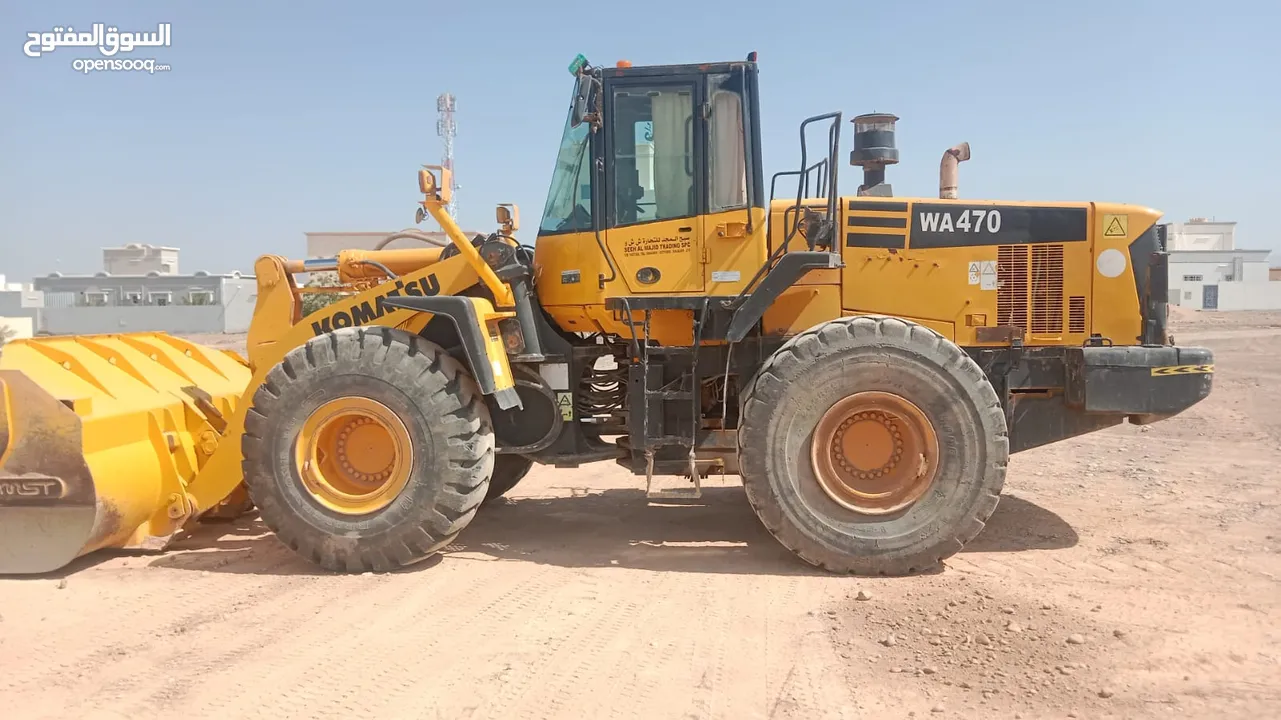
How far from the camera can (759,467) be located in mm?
5332

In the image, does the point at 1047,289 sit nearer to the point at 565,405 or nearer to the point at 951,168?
the point at 951,168

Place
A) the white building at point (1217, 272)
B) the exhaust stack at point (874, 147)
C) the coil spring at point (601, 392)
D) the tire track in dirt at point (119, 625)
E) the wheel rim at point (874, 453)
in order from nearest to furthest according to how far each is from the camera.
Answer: the tire track in dirt at point (119, 625)
the wheel rim at point (874, 453)
the coil spring at point (601, 392)
the exhaust stack at point (874, 147)
the white building at point (1217, 272)

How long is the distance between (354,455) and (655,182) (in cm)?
273

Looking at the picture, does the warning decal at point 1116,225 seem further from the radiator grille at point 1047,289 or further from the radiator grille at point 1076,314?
the radiator grille at point 1076,314

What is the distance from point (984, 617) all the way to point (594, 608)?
2057 mm

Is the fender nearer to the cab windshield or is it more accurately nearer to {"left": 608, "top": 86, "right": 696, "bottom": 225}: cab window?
the cab windshield

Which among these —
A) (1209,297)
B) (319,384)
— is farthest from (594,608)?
(1209,297)

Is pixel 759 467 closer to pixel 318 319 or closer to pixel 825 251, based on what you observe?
pixel 825 251

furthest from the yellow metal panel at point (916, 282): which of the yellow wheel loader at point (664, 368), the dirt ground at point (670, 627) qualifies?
the dirt ground at point (670, 627)

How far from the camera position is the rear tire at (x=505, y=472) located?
6.99 meters

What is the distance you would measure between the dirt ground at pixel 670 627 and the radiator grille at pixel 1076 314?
1483 mm

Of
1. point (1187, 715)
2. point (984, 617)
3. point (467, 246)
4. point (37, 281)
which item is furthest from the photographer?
point (37, 281)

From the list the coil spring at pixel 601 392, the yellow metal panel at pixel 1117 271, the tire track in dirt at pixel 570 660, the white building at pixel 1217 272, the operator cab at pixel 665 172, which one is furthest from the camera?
the white building at pixel 1217 272

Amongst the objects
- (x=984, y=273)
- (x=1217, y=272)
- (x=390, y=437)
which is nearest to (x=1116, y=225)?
(x=984, y=273)
